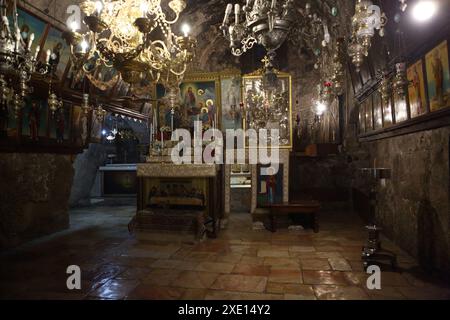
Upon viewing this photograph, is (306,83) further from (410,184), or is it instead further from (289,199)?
(410,184)

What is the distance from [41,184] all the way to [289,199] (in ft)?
19.7

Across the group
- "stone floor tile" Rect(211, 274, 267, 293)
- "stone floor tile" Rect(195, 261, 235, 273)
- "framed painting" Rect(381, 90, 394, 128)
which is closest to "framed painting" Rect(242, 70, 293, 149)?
"framed painting" Rect(381, 90, 394, 128)

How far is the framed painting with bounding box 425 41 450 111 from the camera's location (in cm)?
370

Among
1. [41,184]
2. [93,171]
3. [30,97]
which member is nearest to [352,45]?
[30,97]

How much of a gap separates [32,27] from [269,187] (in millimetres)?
6008

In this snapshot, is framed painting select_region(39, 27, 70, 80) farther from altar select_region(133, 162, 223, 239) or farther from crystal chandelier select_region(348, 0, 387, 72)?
crystal chandelier select_region(348, 0, 387, 72)

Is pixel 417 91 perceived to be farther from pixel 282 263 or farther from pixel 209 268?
pixel 209 268

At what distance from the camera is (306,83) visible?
10961 mm

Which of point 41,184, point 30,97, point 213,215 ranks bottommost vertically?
point 213,215

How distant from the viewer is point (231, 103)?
8.39 m

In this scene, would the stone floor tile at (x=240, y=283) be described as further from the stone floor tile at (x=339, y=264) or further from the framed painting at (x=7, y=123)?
the framed painting at (x=7, y=123)

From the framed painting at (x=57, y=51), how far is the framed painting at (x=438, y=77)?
6.28 metres

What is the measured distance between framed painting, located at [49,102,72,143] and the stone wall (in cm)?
727
